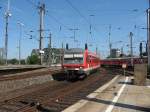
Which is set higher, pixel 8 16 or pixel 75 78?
pixel 8 16

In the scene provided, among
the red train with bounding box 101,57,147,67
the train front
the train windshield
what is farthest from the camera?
the red train with bounding box 101,57,147,67

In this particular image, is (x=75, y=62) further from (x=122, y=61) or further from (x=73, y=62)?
(x=122, y=61)

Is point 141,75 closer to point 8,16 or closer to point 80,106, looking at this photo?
point 80,106

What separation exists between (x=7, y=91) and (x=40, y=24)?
40.6 m

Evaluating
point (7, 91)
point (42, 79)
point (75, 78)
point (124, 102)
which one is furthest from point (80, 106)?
point (75, 78)

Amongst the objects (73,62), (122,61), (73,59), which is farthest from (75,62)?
(122,61)

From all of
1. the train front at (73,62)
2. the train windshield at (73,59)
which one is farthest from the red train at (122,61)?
the train windshield at (73,59)

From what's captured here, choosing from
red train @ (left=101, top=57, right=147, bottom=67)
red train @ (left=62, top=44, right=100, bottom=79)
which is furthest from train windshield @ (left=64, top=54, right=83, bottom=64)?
red train @ (left=101, top=57, right=147, bottom=67)

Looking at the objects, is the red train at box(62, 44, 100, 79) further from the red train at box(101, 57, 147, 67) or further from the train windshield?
the red train at box(101, 57, 147, 67)

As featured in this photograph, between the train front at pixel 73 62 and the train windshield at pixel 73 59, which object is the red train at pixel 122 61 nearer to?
the train front at pixel 73 62

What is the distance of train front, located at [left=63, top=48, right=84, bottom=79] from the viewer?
117ft

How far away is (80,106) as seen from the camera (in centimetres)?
1688

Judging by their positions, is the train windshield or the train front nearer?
the train front

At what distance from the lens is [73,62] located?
3628 centimetres
